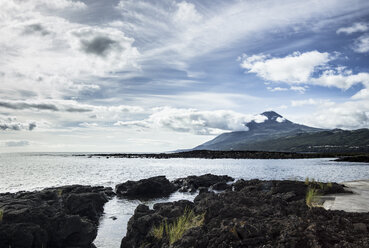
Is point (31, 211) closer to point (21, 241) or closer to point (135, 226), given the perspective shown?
point (21, 241)

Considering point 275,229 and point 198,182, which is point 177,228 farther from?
point 198,182

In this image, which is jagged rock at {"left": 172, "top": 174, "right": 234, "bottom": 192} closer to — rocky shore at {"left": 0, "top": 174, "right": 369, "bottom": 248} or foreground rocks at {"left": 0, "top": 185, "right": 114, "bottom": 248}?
rocky shore at {"left": 0, "top": 174, "right": 369, "bottom": 248}

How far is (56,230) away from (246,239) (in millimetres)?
14910

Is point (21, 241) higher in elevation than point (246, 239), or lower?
lower

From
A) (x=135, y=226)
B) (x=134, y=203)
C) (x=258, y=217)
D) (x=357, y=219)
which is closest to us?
Answer: (x=357, y=219)

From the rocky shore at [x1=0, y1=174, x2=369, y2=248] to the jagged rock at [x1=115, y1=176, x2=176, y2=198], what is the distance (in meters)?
11.4

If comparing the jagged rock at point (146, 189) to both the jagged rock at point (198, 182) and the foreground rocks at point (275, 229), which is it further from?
the foreground rocks at point (275, 229)

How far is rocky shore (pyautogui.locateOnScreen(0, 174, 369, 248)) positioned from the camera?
366 inches

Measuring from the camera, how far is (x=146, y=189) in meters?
44.5

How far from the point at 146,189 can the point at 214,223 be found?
112 ft

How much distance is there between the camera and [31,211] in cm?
1848

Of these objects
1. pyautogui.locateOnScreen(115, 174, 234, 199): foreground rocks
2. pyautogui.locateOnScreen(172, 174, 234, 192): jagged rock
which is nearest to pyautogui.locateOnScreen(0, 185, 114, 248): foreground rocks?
pyautogui.locateOnScreen(115, 174, 234, 199): foreground rocks

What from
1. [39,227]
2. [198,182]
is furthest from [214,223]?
[198,182]

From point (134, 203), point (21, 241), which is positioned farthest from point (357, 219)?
point (134, 203)
